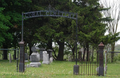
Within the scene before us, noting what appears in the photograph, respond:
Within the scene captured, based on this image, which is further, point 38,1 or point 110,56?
point 110,56

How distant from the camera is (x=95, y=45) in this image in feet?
77.6

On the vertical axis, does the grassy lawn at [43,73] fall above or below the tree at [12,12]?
below

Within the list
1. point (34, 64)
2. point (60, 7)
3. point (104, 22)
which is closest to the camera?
point (34, 64)

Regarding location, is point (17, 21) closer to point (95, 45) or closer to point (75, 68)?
point (95, 45)

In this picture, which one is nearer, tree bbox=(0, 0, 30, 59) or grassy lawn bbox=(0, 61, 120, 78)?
grassy lawn bbox=(0, 61, 120, 78)

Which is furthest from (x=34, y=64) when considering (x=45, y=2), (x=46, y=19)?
(x=45, y=2)

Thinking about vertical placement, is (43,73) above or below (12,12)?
below

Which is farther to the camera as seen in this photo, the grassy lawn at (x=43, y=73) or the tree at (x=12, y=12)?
the tree at (x=12, y=12)

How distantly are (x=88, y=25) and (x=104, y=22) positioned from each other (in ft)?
17.3

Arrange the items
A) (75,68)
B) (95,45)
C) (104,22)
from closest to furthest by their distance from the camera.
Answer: (75,68)
(95,45)
(104,22)

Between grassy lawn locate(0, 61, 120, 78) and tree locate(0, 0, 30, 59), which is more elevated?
tree locate(0, 0, 30, 59)

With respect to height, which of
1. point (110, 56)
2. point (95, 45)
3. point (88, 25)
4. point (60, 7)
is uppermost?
point (60, 7)

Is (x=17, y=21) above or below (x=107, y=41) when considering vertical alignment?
above

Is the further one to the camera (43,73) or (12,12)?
(12,12)
